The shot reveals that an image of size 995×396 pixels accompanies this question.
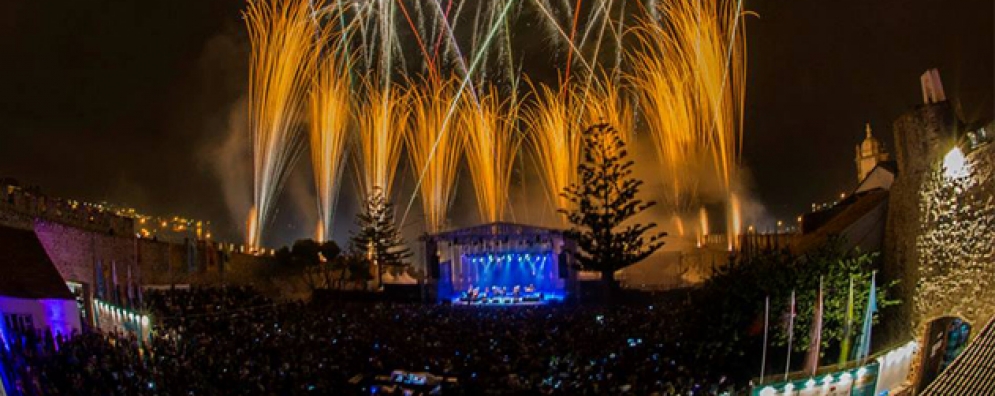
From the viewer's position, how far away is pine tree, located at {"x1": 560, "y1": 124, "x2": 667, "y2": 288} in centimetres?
2959

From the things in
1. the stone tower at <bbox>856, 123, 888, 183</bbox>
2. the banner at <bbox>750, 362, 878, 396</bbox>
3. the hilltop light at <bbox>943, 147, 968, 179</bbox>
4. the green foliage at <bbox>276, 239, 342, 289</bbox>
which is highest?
the stone tower at <bbox>856, 123, 888, 183</bbox>

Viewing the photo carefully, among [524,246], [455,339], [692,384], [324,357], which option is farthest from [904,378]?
[524,246]

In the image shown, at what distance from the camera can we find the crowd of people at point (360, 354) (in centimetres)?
1126

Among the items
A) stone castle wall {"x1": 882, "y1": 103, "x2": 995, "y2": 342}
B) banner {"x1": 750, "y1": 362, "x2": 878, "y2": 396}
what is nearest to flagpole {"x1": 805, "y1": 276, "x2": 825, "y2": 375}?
stone castle wall {"x1": 882, "y1": 103, "x2": 995, "y2": 342}

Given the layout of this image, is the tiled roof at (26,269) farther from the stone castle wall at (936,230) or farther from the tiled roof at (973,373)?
the stone castle wall at (936,230)

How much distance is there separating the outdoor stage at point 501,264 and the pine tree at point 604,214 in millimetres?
911

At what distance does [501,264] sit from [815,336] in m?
17.8

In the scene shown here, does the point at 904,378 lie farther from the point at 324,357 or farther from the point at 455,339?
the point at 324,357

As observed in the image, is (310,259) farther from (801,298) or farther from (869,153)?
(869,153)

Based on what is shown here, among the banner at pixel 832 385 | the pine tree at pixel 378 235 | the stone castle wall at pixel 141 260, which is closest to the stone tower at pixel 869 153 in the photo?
the pine tree at pixel 378 235

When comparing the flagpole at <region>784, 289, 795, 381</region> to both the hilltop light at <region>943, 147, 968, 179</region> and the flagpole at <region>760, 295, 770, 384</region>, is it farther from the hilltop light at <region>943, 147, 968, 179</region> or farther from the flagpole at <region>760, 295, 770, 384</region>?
the hilltop light at <region>943, 147, 968, 179</region>

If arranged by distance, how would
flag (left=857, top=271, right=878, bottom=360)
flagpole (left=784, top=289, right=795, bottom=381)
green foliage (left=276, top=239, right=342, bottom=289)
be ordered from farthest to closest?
green foliage (left=276, top=239, right=342, bottom=289)
flag (left=857, top=271, right=878, bottom=360)
flagpole (left=784, top=289, right=795, bottom=381)

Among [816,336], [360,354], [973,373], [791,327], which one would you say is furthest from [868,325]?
[360,354]

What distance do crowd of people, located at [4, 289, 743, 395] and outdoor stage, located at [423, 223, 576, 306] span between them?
8.71 m
